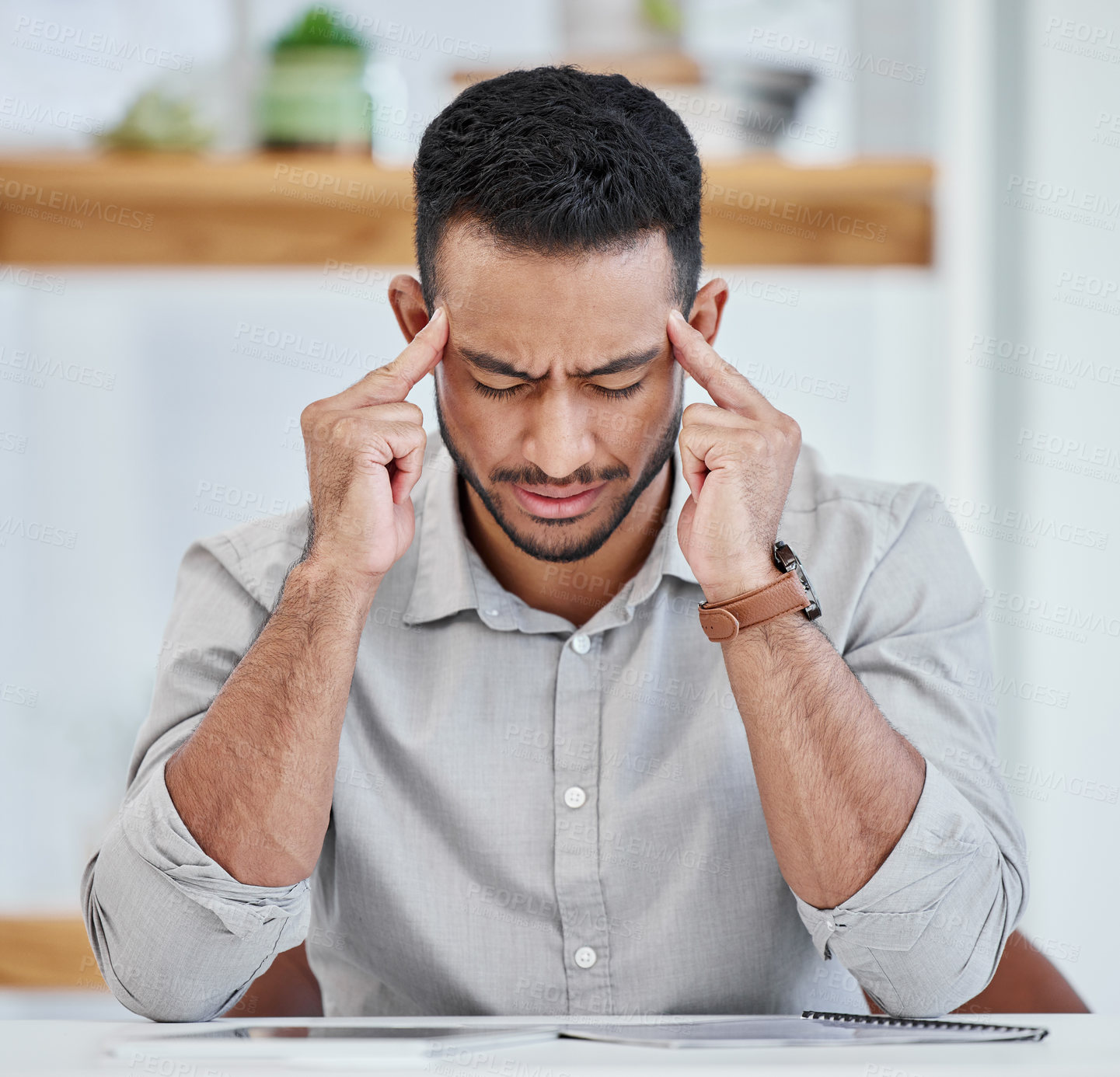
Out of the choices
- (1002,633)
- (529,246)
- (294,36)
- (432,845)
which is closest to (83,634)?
(294,36)

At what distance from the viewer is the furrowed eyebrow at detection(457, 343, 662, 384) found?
1065mm

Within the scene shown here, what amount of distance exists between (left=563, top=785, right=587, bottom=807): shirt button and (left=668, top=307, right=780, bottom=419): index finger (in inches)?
15.0

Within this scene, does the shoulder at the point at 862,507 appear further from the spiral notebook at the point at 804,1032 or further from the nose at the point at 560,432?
the spiral notebook at the point at 804,1032

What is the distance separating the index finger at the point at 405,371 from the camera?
1102mm

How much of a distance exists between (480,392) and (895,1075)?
0.65 metres

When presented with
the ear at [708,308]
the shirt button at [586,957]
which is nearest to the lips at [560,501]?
the ear at [708,308]

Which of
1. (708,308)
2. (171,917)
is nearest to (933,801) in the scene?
(708,308)

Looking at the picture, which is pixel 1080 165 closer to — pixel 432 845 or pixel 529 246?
pixel 529 246

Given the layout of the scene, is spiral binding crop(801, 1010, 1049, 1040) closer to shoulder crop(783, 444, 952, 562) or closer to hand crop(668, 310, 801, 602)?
hand crop(668, 310, 801, 602)

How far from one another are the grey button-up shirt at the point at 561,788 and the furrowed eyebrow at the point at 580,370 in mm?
219

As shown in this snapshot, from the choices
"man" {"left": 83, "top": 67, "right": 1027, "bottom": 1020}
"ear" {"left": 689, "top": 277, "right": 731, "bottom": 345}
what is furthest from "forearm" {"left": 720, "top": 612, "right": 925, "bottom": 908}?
"ear" {"left": 689, "top": 277, "right": 731, "bottom": 345}

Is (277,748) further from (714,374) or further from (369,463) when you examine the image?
(714,374)

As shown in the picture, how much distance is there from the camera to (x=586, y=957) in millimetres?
1097

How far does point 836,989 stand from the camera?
1.17 meters
